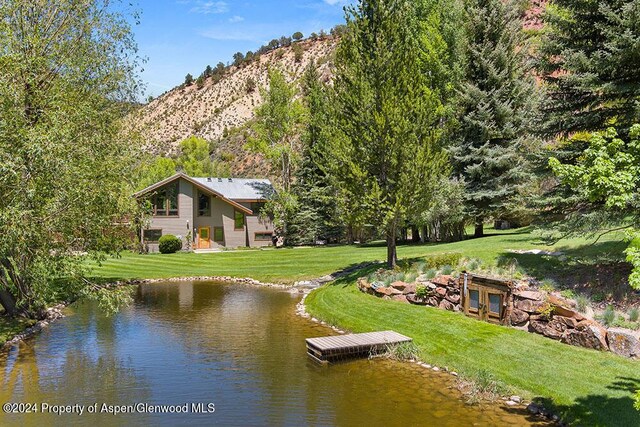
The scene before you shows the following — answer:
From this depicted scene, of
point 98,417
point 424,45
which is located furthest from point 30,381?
point 424,45

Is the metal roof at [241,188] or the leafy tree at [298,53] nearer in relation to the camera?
the metal roof at [241,188]

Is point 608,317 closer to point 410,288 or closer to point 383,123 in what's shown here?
point 410,288

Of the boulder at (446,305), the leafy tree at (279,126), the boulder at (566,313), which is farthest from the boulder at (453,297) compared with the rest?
the leafy tree at (279,126)

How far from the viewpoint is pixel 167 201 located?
42.8 meters

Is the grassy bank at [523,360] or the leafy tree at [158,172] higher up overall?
the leafy tree at [158,172]

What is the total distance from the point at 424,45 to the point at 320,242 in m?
19.7

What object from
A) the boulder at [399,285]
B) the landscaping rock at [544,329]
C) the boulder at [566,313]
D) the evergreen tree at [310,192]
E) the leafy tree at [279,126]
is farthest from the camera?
the leafy tree at [279,126]

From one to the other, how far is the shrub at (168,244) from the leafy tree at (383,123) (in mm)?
23746

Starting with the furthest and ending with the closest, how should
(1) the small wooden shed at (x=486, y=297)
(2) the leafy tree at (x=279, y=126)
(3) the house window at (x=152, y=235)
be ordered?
(2) the leafy tree at (x=279, y=126)
(3) the house window at (x=152, y=235)
(1) the small wooden shed at (x=486, y=297)

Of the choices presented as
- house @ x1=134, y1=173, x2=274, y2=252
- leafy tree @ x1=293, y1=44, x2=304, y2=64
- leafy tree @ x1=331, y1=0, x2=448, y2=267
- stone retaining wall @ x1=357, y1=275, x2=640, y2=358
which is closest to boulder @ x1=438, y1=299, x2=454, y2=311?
stone retaining wall @ x1=357, y1=275, x2=640, y2=358

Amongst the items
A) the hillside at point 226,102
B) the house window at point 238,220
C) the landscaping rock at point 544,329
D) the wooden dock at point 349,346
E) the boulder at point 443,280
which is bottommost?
the wooden dock at point 349,346

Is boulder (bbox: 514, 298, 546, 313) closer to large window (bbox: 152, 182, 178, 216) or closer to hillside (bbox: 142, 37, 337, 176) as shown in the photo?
large window (bbox: 152, 182, 178, 216)

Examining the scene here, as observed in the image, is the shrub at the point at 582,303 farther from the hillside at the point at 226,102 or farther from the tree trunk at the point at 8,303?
the hillside at the point at 226,102

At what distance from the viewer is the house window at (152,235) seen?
42.3 metres
